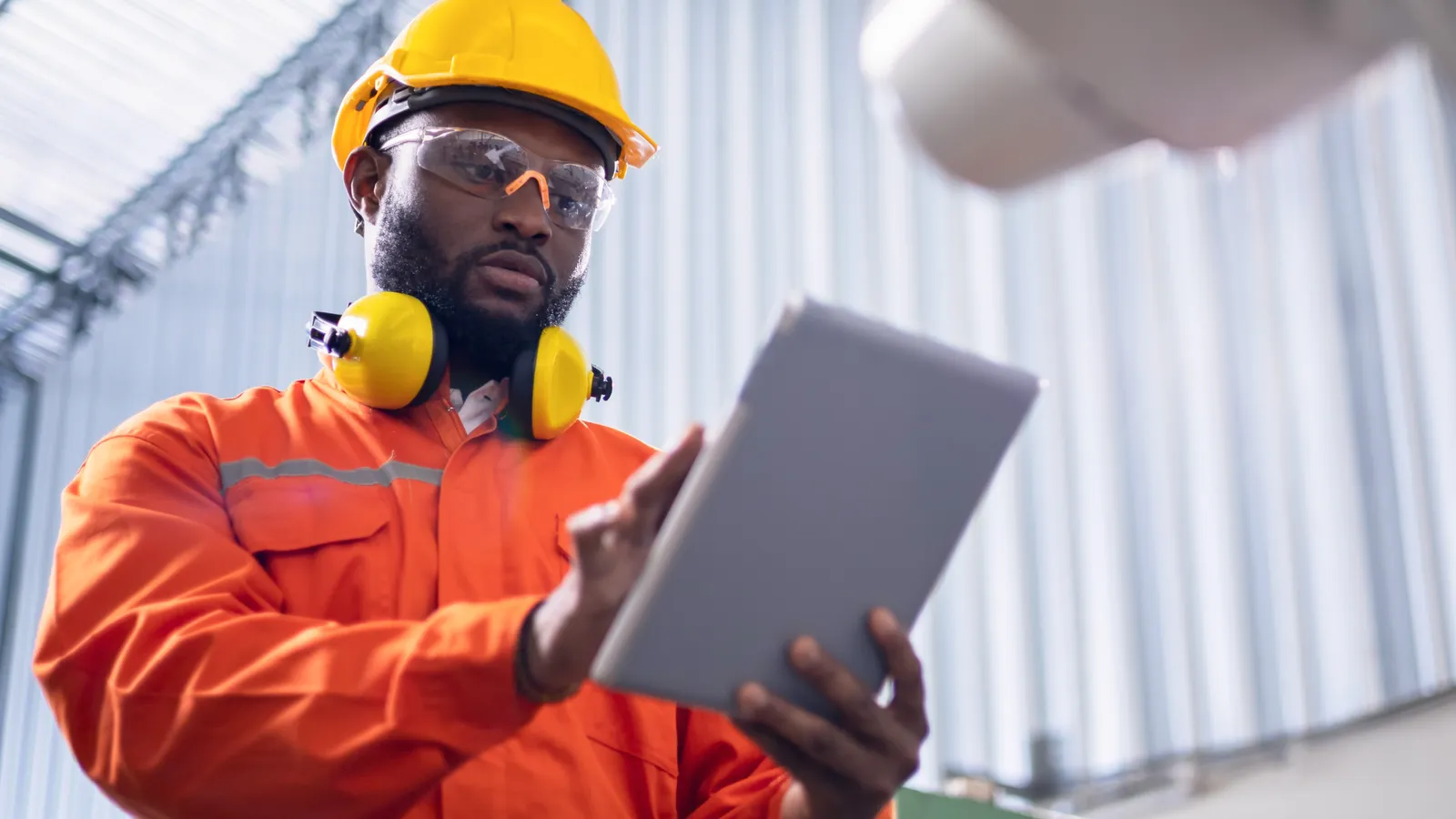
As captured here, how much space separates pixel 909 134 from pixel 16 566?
634cm

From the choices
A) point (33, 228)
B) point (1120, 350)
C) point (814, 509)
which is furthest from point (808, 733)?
point (33, 228)

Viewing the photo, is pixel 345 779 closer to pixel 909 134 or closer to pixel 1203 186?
pixel 909 134

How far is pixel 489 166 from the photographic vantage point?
1830 mm

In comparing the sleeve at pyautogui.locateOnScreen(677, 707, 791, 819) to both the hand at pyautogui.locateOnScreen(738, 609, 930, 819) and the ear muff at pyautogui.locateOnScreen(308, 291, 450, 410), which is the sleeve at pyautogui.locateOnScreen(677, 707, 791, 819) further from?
the ear muff at pyautogui.locateOnScreen(308, 291, 450, 410)

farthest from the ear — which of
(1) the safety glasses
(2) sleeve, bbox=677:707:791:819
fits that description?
(2) sleeve, bbox=677:707:791:819

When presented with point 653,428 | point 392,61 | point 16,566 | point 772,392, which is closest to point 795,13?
point 653,428

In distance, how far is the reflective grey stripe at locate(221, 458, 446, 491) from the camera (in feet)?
4.94

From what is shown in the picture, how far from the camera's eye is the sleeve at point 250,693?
111cm

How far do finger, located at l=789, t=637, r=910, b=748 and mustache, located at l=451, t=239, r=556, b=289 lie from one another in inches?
35.0

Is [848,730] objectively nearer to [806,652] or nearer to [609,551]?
[806,652]

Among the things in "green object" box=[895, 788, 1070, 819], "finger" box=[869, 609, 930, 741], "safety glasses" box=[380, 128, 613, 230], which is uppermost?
"safety glasses" box=[380, 128, 613, 230]

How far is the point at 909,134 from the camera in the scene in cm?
68

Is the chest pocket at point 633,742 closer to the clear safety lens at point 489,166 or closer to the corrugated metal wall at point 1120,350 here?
the clear safety lens at point 489,166

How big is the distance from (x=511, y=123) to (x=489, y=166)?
92mm
